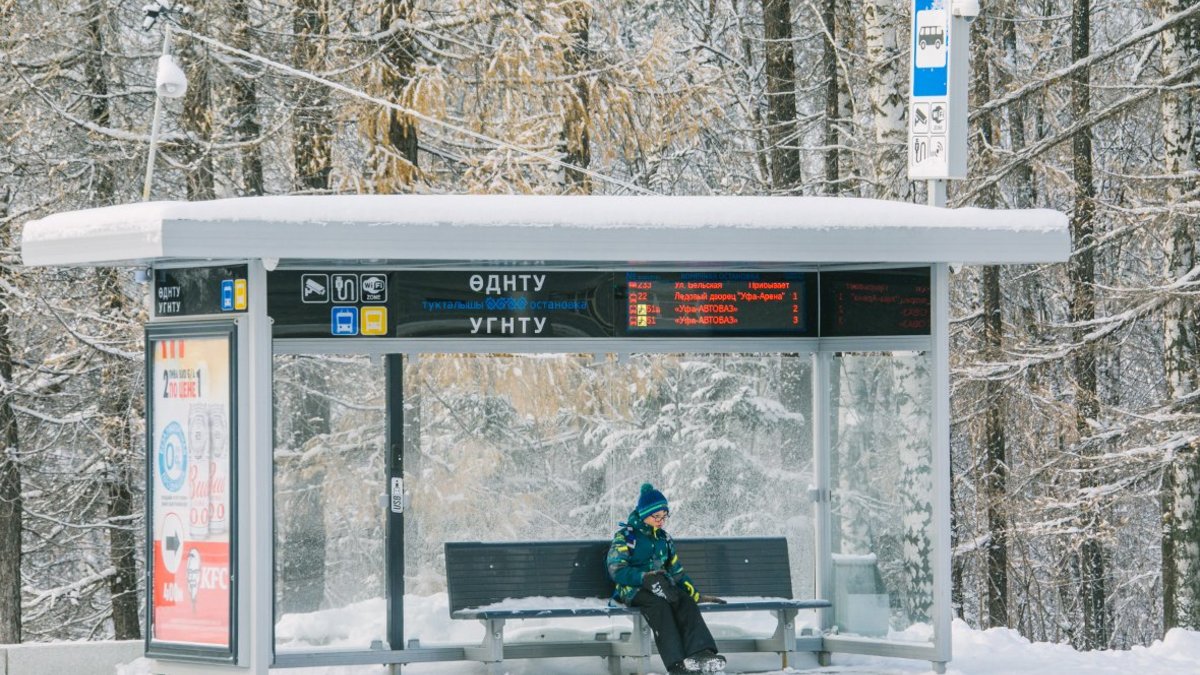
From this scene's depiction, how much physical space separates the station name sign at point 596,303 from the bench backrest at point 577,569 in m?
1.25

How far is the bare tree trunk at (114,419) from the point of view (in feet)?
58.4

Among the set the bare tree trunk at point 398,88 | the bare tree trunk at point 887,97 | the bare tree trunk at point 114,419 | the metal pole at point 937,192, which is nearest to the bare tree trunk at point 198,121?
the bare tree trunk at point 114,419

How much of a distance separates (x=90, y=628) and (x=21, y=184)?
5419mm

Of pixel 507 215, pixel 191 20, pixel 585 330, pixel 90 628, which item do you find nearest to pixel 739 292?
pixel 585 330

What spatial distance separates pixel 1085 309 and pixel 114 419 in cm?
930

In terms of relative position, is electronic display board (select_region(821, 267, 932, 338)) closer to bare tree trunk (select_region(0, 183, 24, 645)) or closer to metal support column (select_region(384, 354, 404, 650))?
metal support column (select_region(384, 354, 404, 650))

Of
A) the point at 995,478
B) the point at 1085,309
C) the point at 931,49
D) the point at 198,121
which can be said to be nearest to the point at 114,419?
the point at 198,121

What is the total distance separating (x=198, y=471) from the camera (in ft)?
33.2

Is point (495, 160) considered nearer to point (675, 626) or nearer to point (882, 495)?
point (882, 495)

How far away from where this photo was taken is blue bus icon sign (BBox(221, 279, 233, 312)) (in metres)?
9.94

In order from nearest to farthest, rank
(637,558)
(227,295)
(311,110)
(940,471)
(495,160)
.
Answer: (227,295) → (940,471) → (637,558) → (495,160) → (311,110)

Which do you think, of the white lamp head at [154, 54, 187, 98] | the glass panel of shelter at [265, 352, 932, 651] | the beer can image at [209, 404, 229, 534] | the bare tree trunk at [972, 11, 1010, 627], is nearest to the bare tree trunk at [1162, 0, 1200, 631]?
the bare tree trunk at [972, 11, 1010, 627]

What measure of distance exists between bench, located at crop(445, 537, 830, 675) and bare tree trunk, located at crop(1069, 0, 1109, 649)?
16.8 ft

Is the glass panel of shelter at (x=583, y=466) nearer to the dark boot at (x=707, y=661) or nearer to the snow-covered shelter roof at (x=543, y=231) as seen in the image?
the dark boot at (x=707, y=661)
